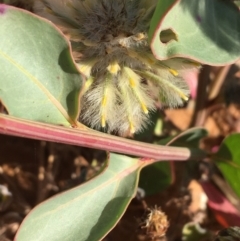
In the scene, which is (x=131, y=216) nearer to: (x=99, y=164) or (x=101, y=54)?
(x=99, y=164)

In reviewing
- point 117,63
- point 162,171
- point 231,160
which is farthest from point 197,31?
point 162,171

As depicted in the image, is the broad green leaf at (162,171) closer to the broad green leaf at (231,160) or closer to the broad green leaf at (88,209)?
the broad green leaf at (231,160)

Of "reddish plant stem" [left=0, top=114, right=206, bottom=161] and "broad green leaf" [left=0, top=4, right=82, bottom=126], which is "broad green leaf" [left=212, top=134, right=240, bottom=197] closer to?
"reddish plant stem" [left=0, top=114, right=206, bottom=161]

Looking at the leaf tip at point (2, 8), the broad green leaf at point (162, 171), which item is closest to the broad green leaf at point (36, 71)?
the leaf tip at point (2, 8)

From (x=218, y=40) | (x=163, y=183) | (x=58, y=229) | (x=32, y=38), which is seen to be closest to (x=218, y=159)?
(x=163, y=183)

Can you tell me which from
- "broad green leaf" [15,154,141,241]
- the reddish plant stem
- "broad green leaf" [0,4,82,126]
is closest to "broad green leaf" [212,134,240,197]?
the reddish plant stem

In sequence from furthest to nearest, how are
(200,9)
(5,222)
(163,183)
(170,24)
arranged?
(5,222) < (163,183) < (200,9) < (170,24)
